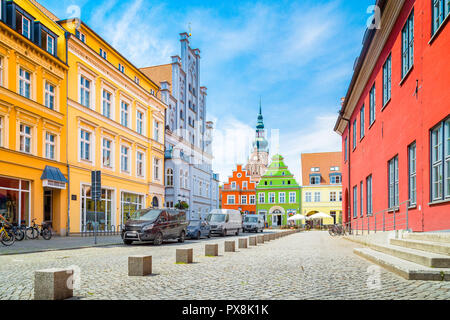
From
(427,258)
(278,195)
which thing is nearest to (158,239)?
(427,258)

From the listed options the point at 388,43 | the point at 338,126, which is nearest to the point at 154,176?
the point at 338,126

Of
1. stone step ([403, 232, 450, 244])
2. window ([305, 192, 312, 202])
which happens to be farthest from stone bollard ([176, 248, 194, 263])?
window ([305, 192, 312, 202])

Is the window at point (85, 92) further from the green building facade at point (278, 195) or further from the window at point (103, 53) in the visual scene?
the green building facade at point (278, 195)

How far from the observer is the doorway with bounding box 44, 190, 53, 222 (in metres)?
25.2

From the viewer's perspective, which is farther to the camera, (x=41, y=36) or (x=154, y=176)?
(x=154, y=176)

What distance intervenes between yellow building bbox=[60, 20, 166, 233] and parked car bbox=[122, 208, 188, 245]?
8.37 meters

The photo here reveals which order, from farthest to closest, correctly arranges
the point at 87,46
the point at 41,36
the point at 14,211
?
the point at 87,46 → the point at 41,36 → the point at 14,211

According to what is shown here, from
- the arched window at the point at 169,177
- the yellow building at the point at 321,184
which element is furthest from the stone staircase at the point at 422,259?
the yellow building at the point at 321,184

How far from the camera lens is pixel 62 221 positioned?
25.5 meters

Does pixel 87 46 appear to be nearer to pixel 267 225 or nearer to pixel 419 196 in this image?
pixel 419 196

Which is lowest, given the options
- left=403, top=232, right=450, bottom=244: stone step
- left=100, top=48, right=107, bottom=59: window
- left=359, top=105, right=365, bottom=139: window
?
left=403, top=232, right=450, bottom=244: stone step

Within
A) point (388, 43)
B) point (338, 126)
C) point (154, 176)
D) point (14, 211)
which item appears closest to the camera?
point (388, 43)

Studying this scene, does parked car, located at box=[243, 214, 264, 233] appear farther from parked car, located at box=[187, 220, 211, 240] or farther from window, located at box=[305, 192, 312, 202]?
window, located at box=[305, 192, 312, 202]
